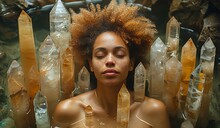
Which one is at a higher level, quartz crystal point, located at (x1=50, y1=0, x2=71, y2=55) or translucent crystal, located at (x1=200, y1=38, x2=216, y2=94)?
quartz crystal point, located at (x1=50, y1=0, x2=71, y2=55)

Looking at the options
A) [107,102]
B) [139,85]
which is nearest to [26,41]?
[107,102]

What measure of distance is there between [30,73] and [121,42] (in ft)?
2.76

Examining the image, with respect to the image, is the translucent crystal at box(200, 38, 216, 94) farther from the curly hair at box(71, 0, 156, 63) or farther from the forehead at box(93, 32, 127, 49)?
the forehead at box(93, 32, 127, 49)

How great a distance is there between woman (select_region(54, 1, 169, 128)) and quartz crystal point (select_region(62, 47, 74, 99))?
125mm

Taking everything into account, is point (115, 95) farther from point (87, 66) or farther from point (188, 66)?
point (188, 66)

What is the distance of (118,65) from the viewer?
117 inches

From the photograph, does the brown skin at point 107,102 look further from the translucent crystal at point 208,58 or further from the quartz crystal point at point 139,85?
the translucent crystal at point 208,58

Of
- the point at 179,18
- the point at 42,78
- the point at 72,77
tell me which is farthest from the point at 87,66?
the point at 179,18

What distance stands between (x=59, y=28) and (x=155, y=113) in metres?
1.29

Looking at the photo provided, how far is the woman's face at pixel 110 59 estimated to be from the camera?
2934mm

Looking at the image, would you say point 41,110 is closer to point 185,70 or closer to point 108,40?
point 108,40

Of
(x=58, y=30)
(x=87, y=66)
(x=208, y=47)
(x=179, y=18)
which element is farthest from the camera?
(x=179, y=18)

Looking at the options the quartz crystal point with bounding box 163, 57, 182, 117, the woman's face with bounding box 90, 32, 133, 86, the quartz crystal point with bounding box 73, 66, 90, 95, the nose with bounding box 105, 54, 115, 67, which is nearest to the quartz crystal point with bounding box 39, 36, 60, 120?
the quartz crystal point with bounding box 73, 66, 90, 95

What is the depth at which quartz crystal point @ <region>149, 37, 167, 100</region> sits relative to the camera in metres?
3.37
